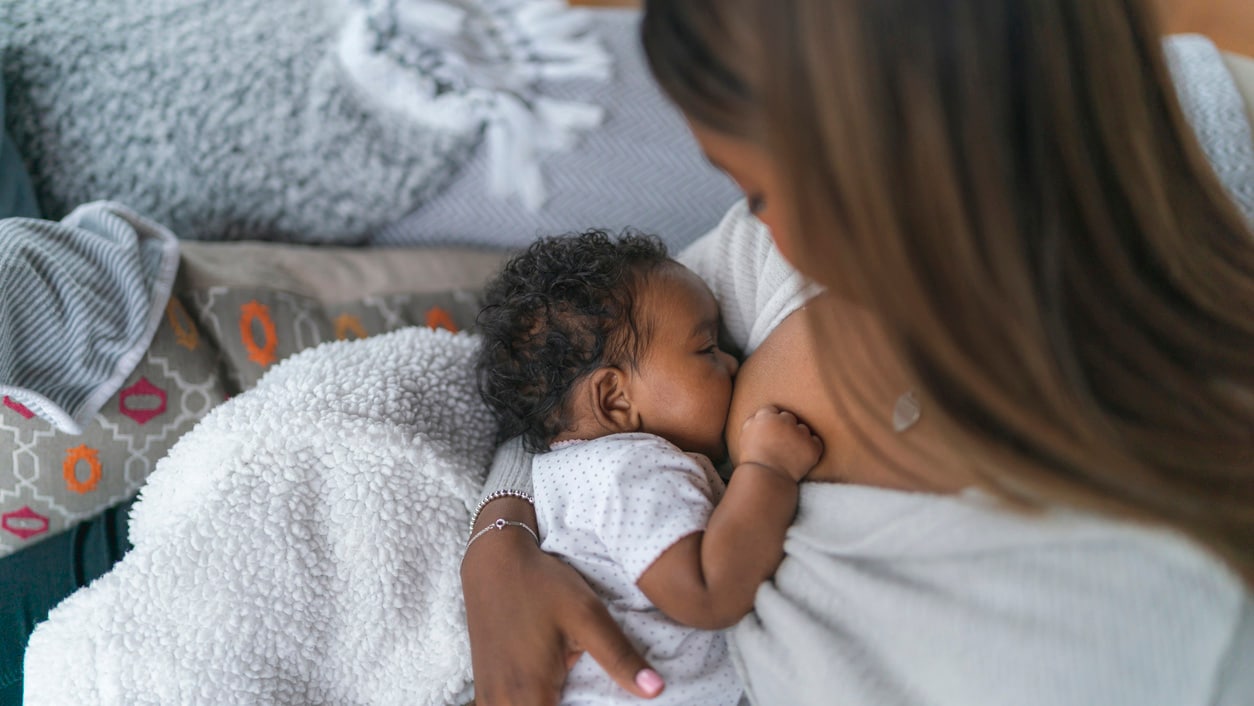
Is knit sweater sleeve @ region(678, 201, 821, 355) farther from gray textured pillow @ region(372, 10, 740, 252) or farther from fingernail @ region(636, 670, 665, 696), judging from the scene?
fingernail @ region(636, 670, 665, 696)

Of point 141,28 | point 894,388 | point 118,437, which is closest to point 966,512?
point 894,388

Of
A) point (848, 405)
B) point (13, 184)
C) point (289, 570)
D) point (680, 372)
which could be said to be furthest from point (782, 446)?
point (13, 184)

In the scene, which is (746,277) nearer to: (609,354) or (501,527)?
(609,354)

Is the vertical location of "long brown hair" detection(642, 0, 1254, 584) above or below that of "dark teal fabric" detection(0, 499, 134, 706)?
above

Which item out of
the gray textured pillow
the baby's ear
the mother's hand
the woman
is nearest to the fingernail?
the mother's hand

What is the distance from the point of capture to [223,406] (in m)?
1.08

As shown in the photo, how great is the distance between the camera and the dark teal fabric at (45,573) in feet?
3.39

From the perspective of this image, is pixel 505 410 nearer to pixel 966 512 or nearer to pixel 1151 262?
pixel 966 512

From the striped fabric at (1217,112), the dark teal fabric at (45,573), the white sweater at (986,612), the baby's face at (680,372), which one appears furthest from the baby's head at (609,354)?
the striped fabric at (1217,112)

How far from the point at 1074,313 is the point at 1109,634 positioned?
246mm

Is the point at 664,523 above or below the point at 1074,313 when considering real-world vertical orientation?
below

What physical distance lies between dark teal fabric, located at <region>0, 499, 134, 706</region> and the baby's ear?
2.01 ft

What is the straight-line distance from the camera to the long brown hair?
57cm

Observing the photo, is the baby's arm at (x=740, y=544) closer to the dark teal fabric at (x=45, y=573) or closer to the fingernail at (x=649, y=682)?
the fingernail at (x=649, y=682)
